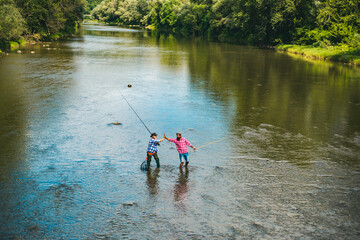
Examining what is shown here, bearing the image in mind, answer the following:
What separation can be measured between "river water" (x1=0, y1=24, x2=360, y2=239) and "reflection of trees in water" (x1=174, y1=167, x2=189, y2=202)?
0.15 ft

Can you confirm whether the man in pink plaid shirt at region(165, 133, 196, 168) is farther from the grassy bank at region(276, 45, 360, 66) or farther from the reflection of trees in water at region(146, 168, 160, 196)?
the grassy bank at region(276, 45, 360, 66)

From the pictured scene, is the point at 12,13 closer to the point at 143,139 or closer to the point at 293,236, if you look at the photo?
the point at 143,139

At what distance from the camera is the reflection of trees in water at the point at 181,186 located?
A: 494 inches

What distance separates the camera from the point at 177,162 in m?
15.7

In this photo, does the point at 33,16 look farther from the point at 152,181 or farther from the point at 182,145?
the point at 152,181

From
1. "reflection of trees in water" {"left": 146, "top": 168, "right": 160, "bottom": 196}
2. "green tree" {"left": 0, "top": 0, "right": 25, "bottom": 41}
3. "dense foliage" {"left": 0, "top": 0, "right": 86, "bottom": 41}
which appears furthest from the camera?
"dense foliage" {"left": 0, "top": 0, "right": 86, "bottom": 41}

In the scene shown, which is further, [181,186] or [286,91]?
[286,91]

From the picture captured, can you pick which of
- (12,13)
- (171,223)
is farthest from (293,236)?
(12,13)

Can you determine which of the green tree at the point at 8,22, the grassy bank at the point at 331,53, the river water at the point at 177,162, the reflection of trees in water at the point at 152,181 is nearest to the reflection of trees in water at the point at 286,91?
the river water at the point at 177,162

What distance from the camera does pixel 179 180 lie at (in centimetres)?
1386

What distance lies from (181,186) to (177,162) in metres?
2.44

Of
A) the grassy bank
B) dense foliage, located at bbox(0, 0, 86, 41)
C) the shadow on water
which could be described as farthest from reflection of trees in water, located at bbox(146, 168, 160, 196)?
dense foliage, located at bbox(0, 0, 86, 41)

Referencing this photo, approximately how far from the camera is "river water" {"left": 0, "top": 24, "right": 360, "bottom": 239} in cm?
1095

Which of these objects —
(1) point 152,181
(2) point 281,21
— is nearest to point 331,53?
(2) point 281,21
